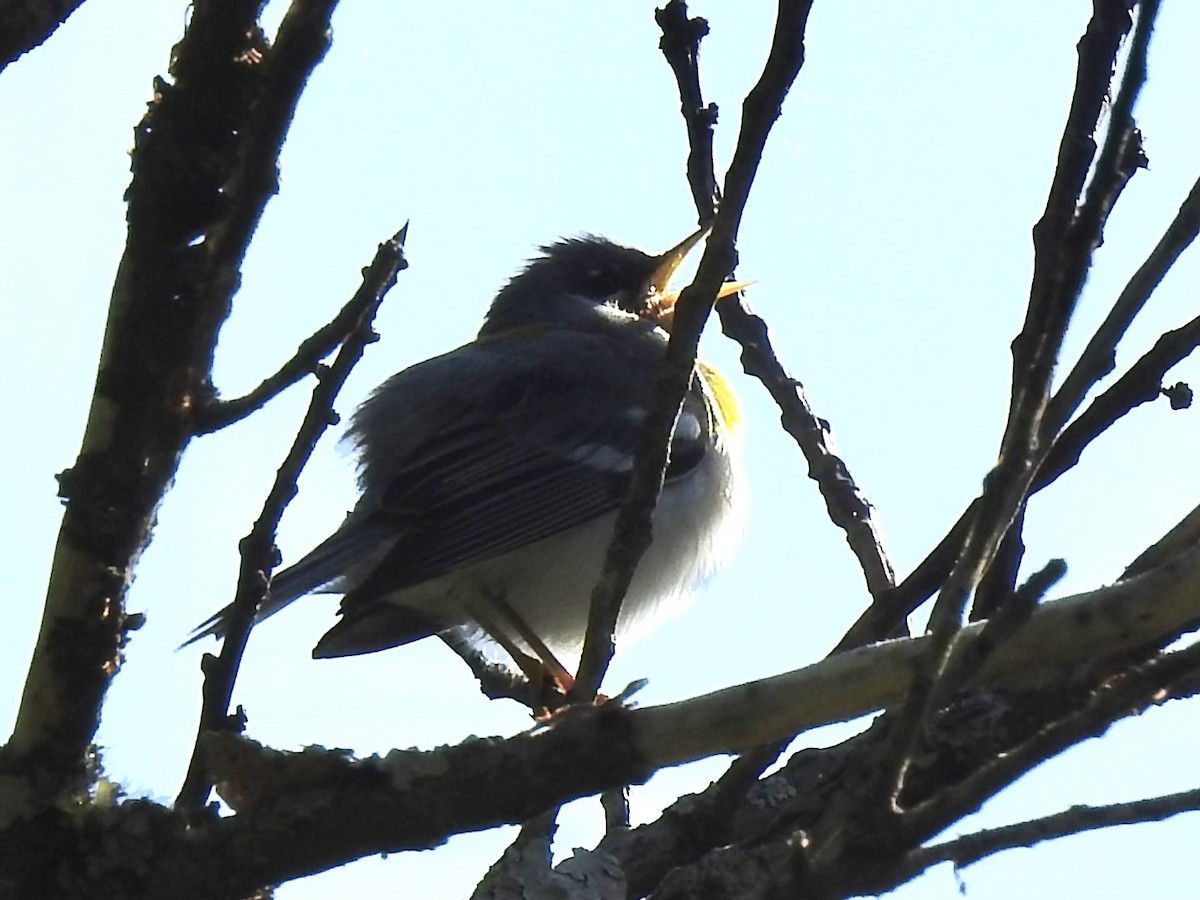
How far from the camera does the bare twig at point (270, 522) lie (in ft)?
7.62

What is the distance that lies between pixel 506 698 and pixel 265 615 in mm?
781

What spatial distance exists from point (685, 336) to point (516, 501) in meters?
2.55

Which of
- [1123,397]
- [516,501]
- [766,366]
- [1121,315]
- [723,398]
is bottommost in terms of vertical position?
[1121,315]

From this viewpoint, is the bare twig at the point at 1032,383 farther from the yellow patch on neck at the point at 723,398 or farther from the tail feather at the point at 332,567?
the yellow patch on neck at the point at 723,398

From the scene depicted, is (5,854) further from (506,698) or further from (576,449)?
(576,449)

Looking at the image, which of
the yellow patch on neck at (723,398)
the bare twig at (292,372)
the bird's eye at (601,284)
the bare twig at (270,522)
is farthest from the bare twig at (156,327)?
the bird's eye at (601,284)

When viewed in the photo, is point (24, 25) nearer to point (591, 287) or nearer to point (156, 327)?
point (156, 327)

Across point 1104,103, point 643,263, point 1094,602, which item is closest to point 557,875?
point 1094,602

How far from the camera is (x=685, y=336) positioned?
2.44 meters

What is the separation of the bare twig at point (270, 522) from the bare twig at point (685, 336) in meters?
0.43

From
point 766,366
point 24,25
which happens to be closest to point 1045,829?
point 24,25

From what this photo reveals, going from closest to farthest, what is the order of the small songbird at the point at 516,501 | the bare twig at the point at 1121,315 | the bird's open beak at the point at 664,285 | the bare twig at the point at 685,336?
the bare twig at the point at 1121,315 < the bare twig at the point at 685,336 < the small songbird at the point at 516,501 < the bird's open beak at the point at 664,285

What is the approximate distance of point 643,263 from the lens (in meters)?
6.39

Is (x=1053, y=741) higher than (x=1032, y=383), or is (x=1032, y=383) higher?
(x=1032, y=383)
